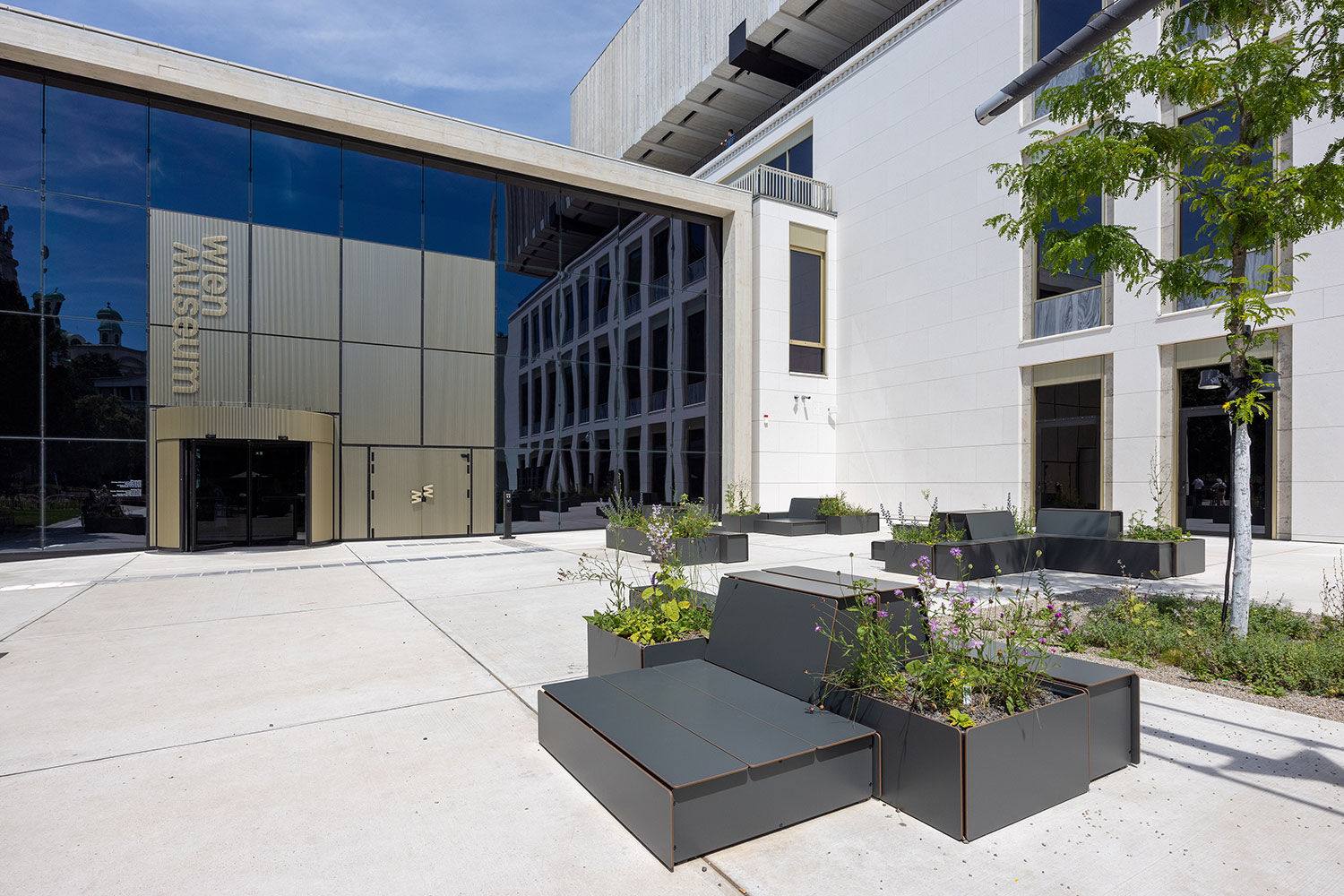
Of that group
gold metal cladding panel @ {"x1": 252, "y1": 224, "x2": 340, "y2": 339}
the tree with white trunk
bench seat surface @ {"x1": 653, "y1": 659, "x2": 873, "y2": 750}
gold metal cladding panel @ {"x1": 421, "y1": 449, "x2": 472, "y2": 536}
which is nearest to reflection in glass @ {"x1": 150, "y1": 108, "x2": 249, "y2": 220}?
gold metal cladding panel @ {"x1": 252, "y1": 224, "x2": 340, "y2": 339}

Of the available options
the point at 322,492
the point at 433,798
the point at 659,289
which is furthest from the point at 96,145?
the point at 433,798

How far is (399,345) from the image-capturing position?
60.7 ft

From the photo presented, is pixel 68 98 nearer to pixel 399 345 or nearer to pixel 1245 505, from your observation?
pixel 399 345

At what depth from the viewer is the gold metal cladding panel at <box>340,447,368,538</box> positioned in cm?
1761

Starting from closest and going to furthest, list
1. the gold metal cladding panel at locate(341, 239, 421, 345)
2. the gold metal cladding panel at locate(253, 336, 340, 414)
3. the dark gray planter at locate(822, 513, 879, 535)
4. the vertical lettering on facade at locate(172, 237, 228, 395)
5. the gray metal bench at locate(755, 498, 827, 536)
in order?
the vertical lettering on facade at locate(172, 237, 228, 395)
the gold metal cladding panel at locate(253, 336, 340, 414)
the gold metal cladding panel at locate(341, 239, 421, 345)
the gray metal bench at locate(755, 498, 827, 536)
the dark gray planter at locate(822, 513, 879, 535)

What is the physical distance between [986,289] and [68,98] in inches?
888

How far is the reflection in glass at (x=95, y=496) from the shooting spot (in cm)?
1467

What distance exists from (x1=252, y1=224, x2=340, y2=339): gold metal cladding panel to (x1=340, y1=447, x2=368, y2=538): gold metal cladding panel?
3037 mm

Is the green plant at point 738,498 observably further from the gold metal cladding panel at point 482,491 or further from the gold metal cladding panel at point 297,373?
the gold metal cladding panel at point 297,373

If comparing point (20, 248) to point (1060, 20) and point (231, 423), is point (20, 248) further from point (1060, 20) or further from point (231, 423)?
point (1060, 20)

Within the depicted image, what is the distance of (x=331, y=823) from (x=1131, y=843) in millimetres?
3665

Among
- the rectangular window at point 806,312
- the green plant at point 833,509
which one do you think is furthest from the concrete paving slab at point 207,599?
the rectangular window at point 806,312

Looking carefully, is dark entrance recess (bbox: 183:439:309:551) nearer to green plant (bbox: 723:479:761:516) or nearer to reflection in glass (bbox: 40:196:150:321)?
reflection in glass (bbox: 40:196:150:321)

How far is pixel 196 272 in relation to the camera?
16.1 m
